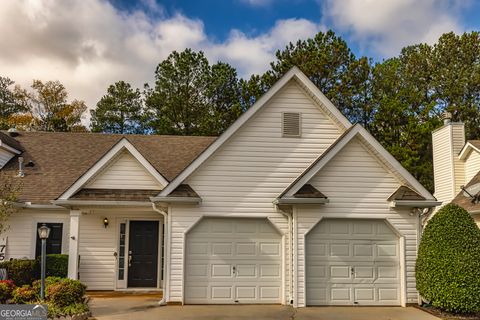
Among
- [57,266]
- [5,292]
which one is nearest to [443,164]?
[57,266]

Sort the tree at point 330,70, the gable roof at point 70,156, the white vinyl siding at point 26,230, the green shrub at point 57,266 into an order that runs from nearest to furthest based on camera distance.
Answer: the green shrub at point 57,266
the white vinyl siding at point 26,230
the gable roof at point 70,156
the tree at point 330,70

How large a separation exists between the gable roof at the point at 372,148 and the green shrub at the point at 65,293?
5.60 metres

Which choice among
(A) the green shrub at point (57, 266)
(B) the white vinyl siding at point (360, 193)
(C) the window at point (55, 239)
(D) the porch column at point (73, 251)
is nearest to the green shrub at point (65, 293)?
(D) the porch column at point (73, 251)

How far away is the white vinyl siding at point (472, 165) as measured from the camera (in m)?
20.4

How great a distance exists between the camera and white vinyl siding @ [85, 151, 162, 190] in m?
14.3

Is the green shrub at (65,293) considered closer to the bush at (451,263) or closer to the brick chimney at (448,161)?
the bush at (451,263)

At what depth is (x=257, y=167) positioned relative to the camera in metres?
13.1

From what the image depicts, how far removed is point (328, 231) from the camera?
41.4 feet

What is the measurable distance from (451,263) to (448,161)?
39.7 feet

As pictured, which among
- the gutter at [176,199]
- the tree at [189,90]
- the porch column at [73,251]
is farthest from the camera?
the tree at [189,90]

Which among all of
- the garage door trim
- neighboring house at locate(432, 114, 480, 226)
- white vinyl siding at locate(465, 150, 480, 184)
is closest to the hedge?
the garage door trim

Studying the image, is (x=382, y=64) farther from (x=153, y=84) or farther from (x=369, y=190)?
(x=369, y=190)

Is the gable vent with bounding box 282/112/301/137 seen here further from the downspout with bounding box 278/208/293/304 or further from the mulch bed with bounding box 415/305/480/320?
the mulch bed with bounding box 415/305/480/320

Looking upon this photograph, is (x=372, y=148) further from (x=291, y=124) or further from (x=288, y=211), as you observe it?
(x=288, y=211)
